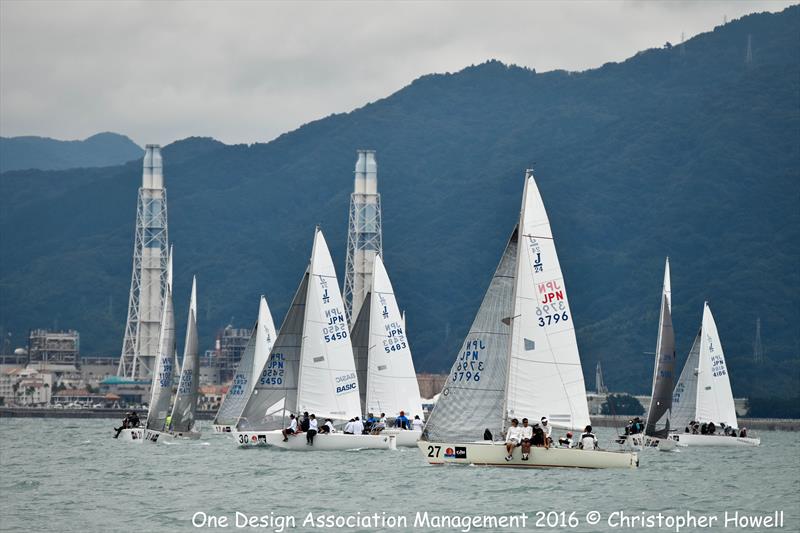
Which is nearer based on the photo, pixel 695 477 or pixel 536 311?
pixel 536 311

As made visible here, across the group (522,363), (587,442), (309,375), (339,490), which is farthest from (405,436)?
(339,490)

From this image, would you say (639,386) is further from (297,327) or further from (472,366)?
(472,366)

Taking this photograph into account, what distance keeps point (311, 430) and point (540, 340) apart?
1282 cm

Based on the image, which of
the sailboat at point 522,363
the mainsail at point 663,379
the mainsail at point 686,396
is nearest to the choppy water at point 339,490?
the sailboat at point 522,363

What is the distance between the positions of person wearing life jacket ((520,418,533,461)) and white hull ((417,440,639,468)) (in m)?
0.15

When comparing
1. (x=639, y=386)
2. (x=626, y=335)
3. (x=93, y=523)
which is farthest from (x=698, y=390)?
(x=626, y=335)

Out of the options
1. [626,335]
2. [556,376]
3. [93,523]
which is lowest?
[93,523]

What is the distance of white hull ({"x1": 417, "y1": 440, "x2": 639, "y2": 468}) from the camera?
35844 mm

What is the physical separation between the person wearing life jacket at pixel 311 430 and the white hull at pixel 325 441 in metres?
0.13

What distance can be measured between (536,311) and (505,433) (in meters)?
2.91

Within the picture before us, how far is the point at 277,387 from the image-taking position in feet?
161

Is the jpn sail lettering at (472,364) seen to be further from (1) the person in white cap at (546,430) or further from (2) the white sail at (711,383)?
(2) the white sail at (711,383)

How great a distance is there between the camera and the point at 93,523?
27891 millimetres

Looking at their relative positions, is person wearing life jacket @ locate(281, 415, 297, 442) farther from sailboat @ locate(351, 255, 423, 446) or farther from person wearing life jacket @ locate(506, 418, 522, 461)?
person wearing life jacket @ locate(506, 418, 522, 461)
